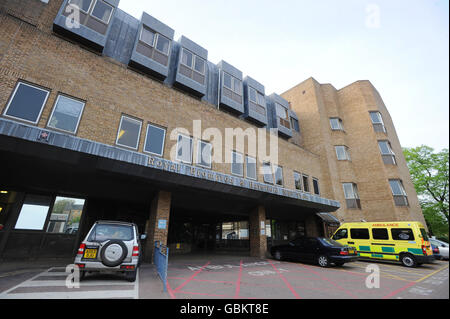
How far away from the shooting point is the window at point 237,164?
42.6 feet

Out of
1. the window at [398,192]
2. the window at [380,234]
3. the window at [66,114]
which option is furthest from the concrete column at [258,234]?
the window at [398,192]

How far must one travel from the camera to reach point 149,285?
225 inches

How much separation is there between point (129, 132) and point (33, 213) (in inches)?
241

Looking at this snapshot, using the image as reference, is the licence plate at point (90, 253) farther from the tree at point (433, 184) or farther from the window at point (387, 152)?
the tree at point (433, 184)

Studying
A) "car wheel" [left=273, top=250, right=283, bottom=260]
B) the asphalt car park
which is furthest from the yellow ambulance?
"car wheel" [left=273, top=250, right=283, bottom=260]

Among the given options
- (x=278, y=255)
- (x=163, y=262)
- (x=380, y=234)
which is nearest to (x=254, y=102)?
(x=278, y=255)

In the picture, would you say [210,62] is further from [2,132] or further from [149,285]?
Answer: [149,285]

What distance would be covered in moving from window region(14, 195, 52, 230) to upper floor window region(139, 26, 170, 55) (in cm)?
1034

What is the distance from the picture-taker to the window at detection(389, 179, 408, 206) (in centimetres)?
1925

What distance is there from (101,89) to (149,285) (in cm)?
855

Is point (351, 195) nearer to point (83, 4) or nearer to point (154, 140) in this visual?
point (154, 140)

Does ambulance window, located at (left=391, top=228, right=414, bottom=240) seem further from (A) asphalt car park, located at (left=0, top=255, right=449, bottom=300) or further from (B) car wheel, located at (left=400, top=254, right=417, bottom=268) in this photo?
(A) asphalt car park, located at (left=0, top=255, right=449, bottom=300)

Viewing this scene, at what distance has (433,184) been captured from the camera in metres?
29.4
